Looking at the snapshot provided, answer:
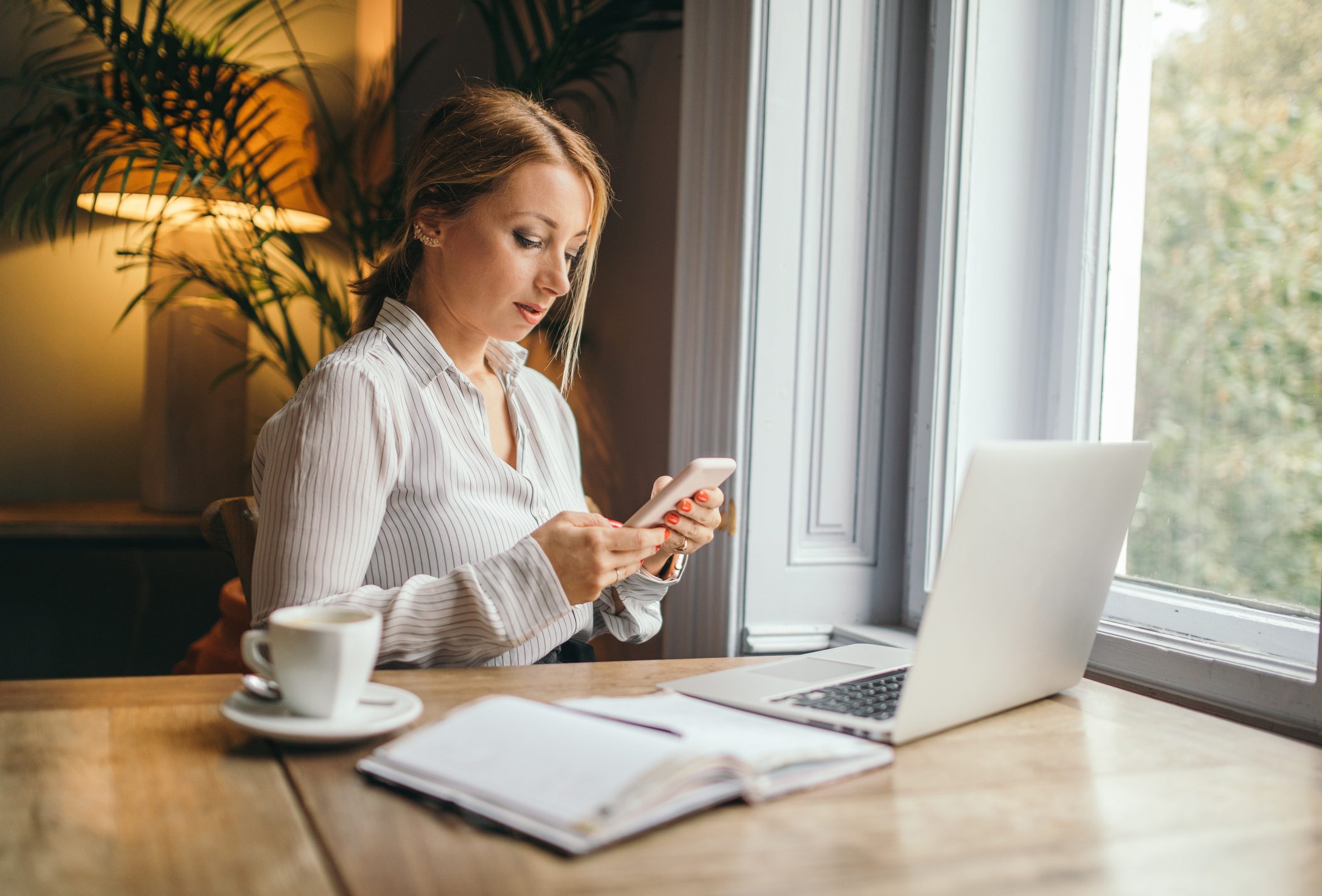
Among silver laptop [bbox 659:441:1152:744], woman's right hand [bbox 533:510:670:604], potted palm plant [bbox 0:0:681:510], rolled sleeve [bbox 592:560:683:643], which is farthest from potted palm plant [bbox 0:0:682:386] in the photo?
silver laptop [bbox 659:441:1152:744]

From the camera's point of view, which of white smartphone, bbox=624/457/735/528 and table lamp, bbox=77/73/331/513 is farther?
table lamp, bbox=77/73/331/513

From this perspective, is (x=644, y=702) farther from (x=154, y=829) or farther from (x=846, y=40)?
(x=846, y=40)

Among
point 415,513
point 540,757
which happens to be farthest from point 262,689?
point 415,513

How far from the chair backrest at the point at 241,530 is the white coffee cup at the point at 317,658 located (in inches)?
23.5

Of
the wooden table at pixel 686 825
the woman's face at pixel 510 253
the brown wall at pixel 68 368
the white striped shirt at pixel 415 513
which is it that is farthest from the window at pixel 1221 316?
the brown wall at pixel 68 368

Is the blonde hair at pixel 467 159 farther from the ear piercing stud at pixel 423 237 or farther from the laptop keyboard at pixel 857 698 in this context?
the laptop keyboard at pixel 857 698

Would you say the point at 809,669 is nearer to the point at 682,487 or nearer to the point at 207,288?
→ the point at 682,487

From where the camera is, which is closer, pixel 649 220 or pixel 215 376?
pixel 649 220

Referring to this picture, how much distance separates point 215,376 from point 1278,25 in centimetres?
238

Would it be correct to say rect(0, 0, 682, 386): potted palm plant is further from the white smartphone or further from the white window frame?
the white smartphone

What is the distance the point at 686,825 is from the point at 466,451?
758mm

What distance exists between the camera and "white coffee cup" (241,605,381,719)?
725 mm

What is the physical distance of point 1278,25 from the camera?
1.30 metres

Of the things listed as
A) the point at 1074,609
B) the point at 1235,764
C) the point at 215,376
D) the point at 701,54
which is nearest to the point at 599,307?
the point at 701,54
